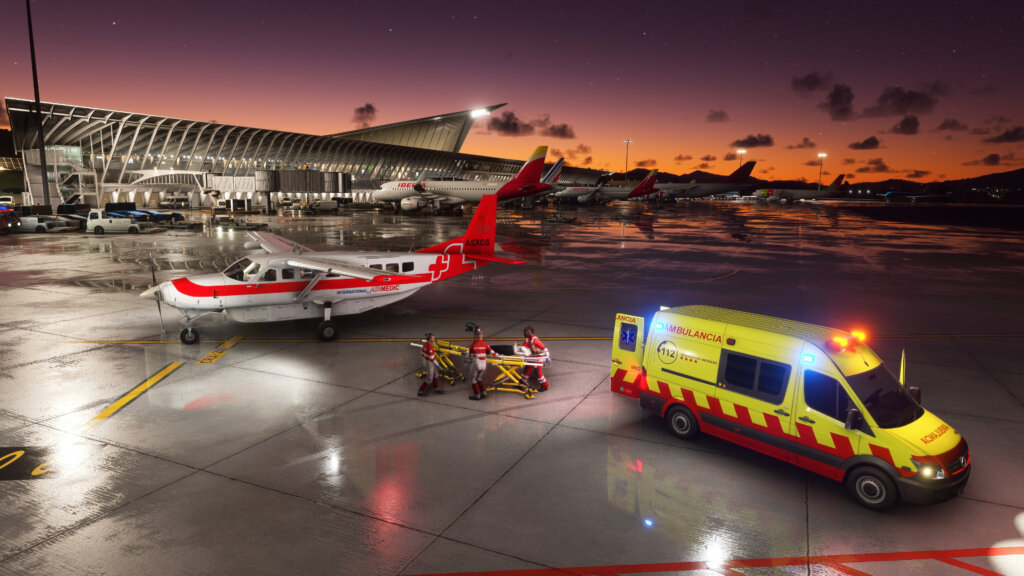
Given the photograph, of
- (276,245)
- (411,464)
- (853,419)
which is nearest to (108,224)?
(276,245)

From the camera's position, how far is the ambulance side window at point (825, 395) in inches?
327

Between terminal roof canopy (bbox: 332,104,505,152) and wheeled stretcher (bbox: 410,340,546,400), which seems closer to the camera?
wheeled stretcher (bbox: 410,340,546,400)

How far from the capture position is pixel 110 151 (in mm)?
90062

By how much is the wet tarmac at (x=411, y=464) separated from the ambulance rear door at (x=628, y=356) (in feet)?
2.63

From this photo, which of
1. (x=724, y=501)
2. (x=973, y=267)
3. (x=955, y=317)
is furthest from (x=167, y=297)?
(x=973, y=267)

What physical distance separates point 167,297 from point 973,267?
1690 inches

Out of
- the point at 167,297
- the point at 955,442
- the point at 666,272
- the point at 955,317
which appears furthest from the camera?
the point at 666,272

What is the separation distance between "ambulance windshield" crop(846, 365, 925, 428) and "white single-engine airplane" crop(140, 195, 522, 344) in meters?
11.5

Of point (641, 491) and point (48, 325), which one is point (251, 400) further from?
point (48, 325)

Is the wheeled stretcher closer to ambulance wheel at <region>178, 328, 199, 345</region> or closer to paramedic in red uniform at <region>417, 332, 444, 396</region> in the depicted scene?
paramedic in red uniform at <region>417, 332, 444, 396</region>

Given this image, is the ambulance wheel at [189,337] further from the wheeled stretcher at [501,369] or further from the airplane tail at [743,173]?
the airplane tail at [743,173]

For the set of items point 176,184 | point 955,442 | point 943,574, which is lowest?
point 943,574

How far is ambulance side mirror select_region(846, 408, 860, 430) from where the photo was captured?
7938 mm

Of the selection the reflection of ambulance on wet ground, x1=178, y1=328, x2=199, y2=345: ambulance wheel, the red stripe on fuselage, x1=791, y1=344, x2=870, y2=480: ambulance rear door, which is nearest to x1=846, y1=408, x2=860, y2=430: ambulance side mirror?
the reflection of ambulance on wet ground
